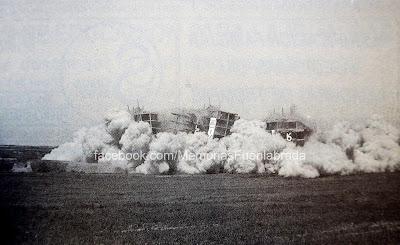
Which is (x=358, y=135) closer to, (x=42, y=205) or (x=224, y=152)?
(x=224, y=152)

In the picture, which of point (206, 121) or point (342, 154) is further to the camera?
point (206, 121)

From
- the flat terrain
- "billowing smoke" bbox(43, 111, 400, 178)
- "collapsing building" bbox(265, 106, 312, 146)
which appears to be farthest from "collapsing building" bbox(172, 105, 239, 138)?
the flat terrain

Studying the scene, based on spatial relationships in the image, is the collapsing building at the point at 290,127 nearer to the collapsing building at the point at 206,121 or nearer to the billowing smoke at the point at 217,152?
the billowing smoke at the point at 217,152

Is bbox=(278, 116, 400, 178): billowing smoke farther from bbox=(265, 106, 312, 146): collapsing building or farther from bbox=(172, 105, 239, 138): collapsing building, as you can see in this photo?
bbox=(172, 105, 239, 138): collapsing building

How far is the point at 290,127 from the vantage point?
34.5 ft

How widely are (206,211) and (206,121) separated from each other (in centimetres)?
429

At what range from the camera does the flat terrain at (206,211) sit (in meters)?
5.99

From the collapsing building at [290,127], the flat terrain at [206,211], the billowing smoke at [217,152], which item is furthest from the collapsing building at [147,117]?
the collapsing building at [290,127]

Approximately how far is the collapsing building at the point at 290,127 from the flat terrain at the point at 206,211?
4.42 feet

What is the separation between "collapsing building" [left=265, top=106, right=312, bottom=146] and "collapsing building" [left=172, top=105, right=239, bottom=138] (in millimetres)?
992

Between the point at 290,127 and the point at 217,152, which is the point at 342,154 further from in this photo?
the point at 217,152

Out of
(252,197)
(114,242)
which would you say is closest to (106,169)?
(252,197)

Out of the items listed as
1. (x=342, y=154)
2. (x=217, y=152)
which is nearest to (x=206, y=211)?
(x=217, y=152)

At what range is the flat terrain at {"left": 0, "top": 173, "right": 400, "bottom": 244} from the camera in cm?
599
